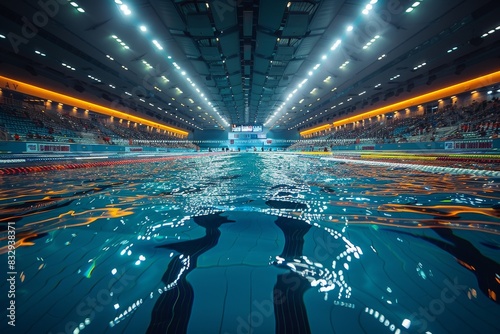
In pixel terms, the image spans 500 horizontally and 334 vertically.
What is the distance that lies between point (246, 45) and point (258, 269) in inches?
510

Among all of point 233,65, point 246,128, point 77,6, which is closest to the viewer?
point 77,6

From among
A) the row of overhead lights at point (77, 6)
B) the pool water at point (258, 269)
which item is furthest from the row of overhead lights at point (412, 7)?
the row of overhead lights at point (77, 6)

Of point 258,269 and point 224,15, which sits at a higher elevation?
point 224,15

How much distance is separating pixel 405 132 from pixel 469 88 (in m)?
6.05

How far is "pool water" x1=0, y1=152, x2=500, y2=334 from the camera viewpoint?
86 centimetres

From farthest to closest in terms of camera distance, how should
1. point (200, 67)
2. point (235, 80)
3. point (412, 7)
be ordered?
point (235, 80)
point (200, 67)
point (412, 7)

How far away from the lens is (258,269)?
1213mm

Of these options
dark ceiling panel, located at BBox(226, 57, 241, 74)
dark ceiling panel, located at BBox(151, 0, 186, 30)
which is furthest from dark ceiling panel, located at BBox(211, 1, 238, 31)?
dark ceiling panel, located at BBox(226, 57, 241, 74)

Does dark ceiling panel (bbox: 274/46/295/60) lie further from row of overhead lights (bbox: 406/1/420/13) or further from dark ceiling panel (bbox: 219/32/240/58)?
row of overhead lights (bbox: 406/1/420/13)

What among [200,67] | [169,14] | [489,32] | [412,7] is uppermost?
[489,32]

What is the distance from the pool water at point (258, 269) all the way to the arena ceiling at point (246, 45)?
338 inches

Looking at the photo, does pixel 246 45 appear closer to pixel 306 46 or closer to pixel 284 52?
pixel 284 52

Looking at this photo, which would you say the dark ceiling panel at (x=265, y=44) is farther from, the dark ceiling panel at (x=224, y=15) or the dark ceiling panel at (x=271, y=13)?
the dark ceiling panel at (x=224, y=15)

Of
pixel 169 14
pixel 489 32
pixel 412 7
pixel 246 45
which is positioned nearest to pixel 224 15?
pixel 169 14
